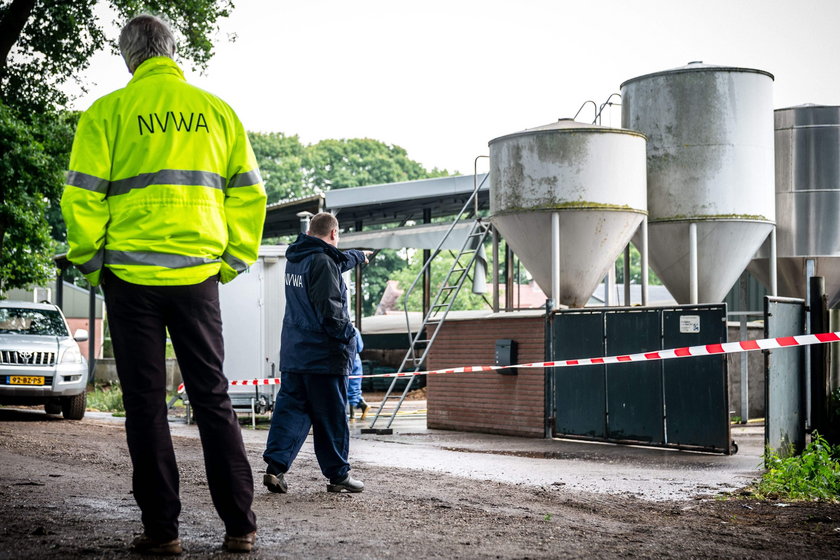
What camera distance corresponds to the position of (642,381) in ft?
42.6

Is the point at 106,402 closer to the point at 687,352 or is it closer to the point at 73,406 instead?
the point at 73,406

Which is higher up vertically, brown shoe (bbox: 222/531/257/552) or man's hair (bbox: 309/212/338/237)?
man's hair (bbox: 309/212/338/237)

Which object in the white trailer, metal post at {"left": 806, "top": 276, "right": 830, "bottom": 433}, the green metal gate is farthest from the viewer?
the white trailer

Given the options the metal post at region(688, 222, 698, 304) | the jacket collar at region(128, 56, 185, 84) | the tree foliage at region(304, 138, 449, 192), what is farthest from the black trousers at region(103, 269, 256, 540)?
the tree foliage at region(304, 138, 449, 192)

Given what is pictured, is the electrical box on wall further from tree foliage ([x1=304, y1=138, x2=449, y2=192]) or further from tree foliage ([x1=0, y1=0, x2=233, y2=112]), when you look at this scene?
tree foliage ([x1=304, y1=138, x2=449, y2=192])

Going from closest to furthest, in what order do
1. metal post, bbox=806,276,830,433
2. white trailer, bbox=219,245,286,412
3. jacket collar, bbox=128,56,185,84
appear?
jacket collar, bbox=128,56,185,84 → metal post, bbox=806,276,830,433 → white trailer, bbox=219,245,286,412

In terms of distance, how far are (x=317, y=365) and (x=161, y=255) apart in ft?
9.65

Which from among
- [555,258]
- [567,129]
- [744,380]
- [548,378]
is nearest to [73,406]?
[548,378]

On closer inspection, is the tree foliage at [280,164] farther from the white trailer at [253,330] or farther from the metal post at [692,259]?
the metal post at [692,259]

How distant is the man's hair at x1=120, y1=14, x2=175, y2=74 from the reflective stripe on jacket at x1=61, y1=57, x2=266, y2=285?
0.07 meters

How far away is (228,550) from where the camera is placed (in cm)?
473

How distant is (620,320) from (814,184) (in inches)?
196

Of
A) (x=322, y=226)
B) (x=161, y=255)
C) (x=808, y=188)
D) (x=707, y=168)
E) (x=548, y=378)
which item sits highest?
(x=707, y=168)

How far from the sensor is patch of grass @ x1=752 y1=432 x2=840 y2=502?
813cm
